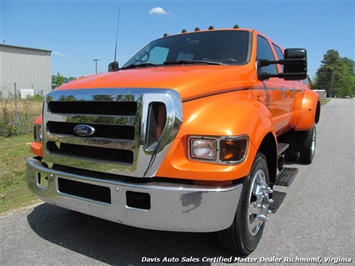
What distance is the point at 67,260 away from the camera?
2818 millimetres

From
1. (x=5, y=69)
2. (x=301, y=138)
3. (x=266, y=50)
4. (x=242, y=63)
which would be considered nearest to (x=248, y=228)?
(x=242, y=63)

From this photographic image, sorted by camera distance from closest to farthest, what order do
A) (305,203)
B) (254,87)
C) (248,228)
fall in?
(248,228)
(254,87)
(305,203)

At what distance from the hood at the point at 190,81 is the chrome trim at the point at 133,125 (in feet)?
0.36

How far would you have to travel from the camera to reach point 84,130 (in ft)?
8.79

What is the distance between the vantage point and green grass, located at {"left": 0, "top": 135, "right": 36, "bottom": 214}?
4.16 meters

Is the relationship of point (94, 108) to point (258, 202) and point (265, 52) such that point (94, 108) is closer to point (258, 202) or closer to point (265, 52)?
point (258, 202)

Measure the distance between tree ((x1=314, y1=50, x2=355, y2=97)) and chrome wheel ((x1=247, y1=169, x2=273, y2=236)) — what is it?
11450cm

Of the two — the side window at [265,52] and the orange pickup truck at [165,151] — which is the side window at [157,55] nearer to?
the orange pickup truck at [165,151]

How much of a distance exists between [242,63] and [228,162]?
4.88ft

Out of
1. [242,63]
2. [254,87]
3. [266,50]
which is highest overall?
[266,50]

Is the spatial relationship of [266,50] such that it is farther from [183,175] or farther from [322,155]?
[322,155]

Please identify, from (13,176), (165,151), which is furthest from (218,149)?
(13,176)

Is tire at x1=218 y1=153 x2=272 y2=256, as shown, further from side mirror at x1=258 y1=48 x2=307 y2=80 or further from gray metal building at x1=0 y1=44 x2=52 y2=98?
gray metal building at x1=0 y1=44 x2=52 y2=98

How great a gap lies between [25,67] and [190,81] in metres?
43.0
